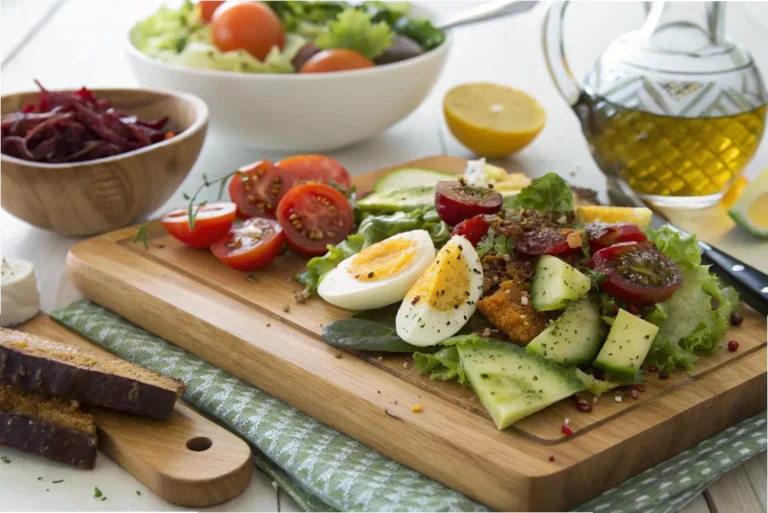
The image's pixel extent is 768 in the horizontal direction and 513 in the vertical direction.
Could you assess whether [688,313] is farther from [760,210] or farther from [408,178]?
[408,178]

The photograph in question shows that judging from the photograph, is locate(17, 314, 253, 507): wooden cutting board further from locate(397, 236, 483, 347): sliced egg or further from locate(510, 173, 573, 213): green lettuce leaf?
locate(510, 173, 573, 213): green lettuce leaf

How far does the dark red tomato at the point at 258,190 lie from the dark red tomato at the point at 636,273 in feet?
5.26

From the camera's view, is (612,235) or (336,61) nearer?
(612,235)

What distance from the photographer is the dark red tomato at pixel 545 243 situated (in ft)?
10.6

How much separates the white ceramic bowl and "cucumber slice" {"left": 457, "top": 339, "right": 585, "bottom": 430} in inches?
93.5

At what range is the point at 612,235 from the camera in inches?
131

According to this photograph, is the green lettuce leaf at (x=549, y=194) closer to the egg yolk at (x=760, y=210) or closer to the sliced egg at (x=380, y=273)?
the sliced egg at (x=380, y=273)

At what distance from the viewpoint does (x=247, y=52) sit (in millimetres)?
5270

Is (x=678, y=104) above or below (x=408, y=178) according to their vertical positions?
above

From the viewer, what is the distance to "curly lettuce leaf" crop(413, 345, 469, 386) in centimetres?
296

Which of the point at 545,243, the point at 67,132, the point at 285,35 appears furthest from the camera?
the point at 285,35

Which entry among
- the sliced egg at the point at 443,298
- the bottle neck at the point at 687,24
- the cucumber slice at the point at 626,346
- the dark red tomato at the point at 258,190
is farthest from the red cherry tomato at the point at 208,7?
the cucumber slice at the point at 626,346

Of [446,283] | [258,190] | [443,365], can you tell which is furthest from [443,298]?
[258,190]

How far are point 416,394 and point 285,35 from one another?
320 centimetres
